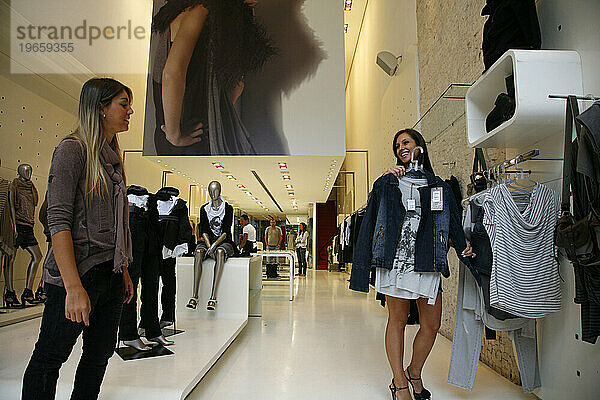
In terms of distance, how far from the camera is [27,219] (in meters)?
3.95

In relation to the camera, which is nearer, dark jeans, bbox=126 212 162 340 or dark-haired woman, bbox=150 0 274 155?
dark jeans, bbox=126 212 162 340

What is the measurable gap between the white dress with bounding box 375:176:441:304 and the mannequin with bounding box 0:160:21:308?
3080 millimetres

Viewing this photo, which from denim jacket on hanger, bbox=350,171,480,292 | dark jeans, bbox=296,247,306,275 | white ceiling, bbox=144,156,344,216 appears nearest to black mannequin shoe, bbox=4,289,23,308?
denim jacket on hanger, bbox=350,171,480,292

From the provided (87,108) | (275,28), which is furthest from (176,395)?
(275,28)

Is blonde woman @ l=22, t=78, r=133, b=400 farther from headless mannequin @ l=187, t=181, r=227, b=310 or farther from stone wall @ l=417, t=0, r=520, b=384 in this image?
headless mannequin @ l=187, t=181, r=227, b=310

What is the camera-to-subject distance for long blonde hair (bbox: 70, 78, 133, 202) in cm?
168

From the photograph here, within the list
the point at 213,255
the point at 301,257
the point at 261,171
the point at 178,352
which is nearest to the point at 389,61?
the point at 261,171

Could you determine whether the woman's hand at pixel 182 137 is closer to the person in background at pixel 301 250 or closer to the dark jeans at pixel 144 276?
the dark jeans at pixel 144 276

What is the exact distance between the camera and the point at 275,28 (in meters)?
8.05

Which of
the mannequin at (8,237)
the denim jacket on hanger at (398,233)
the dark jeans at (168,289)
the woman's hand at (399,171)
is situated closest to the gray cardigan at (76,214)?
the denim jacket on hanger at (398,233)

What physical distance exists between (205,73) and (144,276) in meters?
5.36

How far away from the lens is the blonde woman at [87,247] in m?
1.54

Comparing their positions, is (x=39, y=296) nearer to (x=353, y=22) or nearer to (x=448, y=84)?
(x=448, y=84)

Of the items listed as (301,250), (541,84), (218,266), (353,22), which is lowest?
(301,250)
